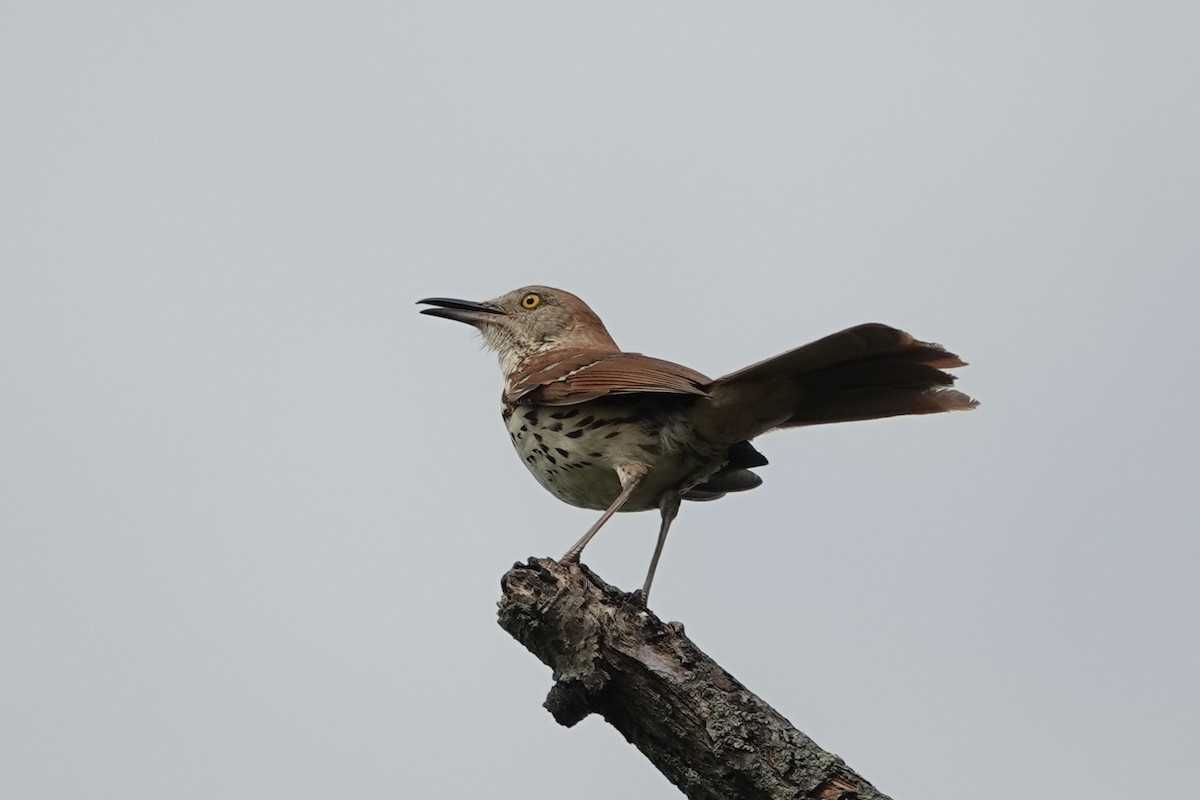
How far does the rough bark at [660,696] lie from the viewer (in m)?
3.27

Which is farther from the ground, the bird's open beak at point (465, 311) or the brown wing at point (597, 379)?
the bird's open beak at point (465, 311)

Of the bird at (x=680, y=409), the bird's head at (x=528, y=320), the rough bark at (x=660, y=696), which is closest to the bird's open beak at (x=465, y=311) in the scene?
the bird's head at (x=528, y=320)

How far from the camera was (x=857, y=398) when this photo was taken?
4828 mm

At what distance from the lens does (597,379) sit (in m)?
5.14

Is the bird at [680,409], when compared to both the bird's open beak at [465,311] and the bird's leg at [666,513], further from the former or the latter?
the bird's open beak at [465,311]

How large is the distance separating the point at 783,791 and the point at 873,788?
0.70ft

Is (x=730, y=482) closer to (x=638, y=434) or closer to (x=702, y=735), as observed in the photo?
(x=638, y=434)

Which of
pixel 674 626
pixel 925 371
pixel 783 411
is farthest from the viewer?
pixel 783 411

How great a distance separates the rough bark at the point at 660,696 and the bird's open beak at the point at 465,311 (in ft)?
10.9

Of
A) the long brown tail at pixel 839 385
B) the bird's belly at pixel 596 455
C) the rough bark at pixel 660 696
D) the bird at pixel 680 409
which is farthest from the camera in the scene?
the bird's belly at pixel 596 455

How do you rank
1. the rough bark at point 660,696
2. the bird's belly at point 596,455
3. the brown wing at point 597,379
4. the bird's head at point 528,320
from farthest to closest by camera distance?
the bird's head at point 528,320, the bird's belly at point 596,455, the brown wing at point 597,379, the rough bark at point 660,696

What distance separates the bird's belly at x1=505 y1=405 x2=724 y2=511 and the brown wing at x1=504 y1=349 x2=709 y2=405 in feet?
0.22

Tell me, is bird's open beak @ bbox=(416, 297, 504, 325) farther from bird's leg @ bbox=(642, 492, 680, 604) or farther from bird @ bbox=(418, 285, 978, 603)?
bird's leg @ bbox=(642, 492, 680, 604)

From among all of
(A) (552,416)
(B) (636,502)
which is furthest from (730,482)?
(A) (552,416)
